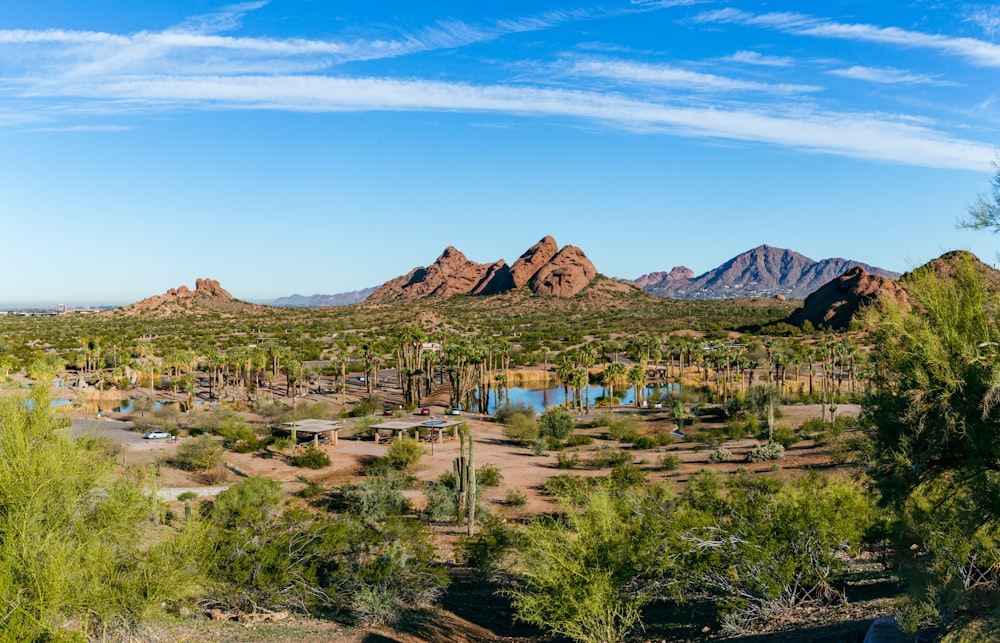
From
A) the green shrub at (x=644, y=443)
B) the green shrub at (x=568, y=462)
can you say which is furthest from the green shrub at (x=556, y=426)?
the green shrub at (x=568, y=462)

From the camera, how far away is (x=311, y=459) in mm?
40656

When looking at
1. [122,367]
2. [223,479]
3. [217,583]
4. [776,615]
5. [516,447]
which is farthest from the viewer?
[122,367]

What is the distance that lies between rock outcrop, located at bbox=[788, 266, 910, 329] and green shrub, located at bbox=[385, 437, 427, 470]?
8512 cm

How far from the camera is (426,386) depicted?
7431cm

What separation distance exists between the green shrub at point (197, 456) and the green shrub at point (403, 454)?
30.3 feet

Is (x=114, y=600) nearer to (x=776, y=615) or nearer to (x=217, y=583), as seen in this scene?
Answer: (x=217, y=583)

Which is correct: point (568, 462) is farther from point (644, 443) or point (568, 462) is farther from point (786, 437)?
point (786, 437)

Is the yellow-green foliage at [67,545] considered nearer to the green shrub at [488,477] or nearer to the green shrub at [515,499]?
the green shrub at [515,499]

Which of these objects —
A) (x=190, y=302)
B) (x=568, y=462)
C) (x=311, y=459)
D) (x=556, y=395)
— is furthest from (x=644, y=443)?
(x=190, y=302)

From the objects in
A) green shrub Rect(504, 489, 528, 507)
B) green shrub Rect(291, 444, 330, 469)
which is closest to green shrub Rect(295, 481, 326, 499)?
green shrub Rect(291, 444, 330, 469)

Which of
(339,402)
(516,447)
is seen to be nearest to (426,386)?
(339,402)

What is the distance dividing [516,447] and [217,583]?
1235 inches

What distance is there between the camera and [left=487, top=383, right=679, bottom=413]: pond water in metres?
69.9

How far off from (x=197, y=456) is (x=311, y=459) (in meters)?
5.90
